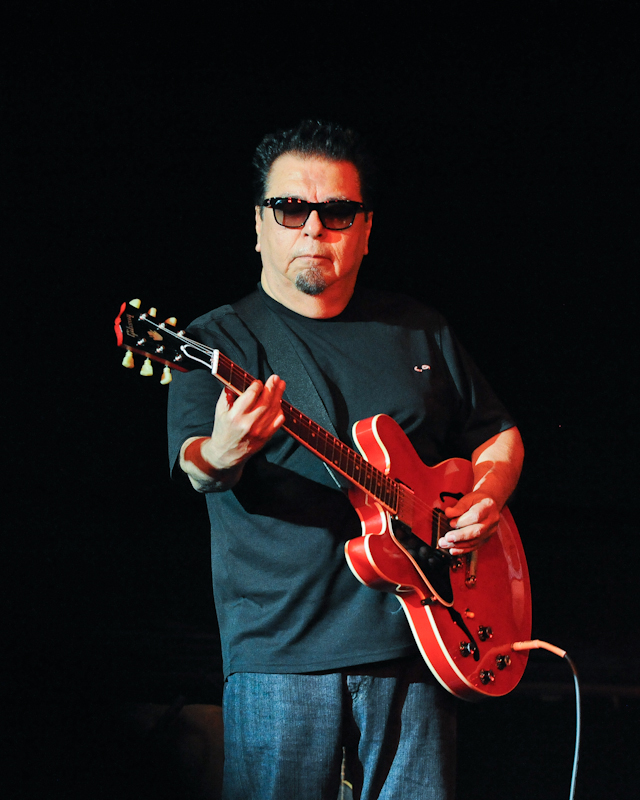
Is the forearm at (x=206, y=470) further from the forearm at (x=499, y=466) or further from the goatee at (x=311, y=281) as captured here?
the forearm at (x=499, y=466)

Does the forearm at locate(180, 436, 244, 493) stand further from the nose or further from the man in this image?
the nose

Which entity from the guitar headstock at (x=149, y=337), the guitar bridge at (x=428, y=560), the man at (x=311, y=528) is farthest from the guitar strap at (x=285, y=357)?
the guitar headstock at (x=149, y=337)

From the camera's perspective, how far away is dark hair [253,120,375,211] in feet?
6.75

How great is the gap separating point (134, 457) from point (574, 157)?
2.25 m

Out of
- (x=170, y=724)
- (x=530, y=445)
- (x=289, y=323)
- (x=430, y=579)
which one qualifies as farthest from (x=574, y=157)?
(x=170, y=724)

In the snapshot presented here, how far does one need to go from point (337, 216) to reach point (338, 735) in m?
1.31

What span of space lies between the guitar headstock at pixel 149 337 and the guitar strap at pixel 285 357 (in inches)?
13.6

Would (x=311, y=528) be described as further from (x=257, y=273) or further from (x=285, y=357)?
(x=257, y=273)

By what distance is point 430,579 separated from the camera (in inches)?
68.9

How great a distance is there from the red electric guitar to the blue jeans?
11cm

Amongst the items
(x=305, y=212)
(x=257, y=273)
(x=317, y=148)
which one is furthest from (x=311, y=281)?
(x=257, y=273)

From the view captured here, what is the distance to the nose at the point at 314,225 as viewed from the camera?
6.40 ft

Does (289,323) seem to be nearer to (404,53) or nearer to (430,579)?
(430,579)

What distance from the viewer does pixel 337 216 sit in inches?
78.7
